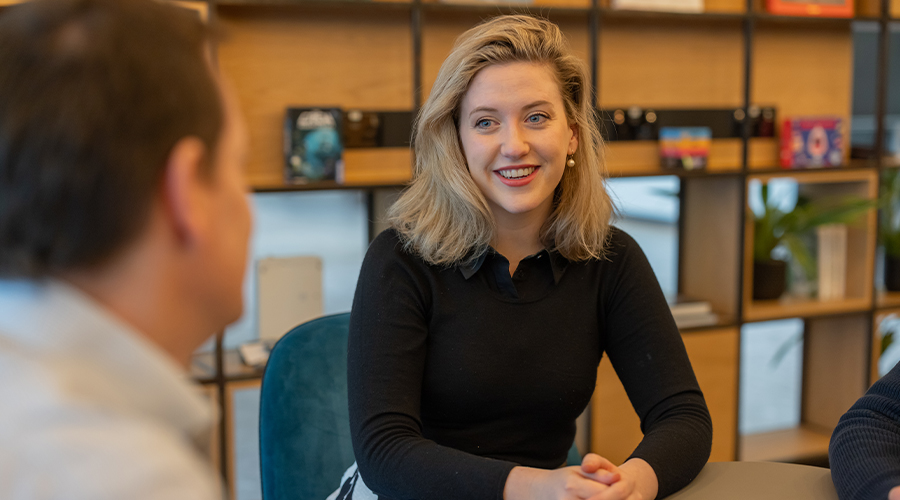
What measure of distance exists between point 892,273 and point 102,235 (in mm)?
3273

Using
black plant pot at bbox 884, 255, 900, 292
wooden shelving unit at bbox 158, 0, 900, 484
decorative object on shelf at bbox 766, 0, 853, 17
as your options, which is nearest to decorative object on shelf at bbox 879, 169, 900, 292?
black plant pot at bbox 884, 255, 900, 292

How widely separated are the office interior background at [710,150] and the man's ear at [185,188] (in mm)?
1759

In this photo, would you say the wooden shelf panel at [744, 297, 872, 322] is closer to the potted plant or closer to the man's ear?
the potted plant

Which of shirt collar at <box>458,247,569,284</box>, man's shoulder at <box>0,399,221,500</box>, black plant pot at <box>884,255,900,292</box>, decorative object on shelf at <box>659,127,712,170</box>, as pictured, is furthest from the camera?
black plant pot at <box>884,255,900,292</box>

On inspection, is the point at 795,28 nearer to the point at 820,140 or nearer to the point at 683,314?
the point at 820,140

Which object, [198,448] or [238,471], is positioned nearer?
[198,448]

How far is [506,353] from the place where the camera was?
1.40 meters

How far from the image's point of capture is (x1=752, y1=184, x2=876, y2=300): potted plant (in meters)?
2.88

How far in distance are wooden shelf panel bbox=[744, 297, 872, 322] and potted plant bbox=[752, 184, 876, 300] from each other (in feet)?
0.16

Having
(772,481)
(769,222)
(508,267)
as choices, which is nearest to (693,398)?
(772,481)

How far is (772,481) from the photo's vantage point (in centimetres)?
116

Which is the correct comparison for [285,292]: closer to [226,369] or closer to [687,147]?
[226,369]

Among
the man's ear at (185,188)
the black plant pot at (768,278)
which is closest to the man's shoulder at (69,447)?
the man's ear at (185,188)

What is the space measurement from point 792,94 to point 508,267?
2112mm
